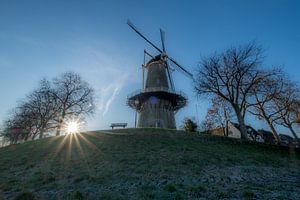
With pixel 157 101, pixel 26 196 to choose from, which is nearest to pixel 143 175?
pixel 26 196

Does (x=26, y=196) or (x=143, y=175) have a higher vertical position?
(x=143, y=175)

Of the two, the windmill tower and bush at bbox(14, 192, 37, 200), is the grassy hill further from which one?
the windmill tower

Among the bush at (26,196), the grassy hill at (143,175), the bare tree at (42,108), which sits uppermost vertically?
the bare tree at (42,108)

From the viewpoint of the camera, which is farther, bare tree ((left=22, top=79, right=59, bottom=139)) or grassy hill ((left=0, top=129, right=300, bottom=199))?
bare tree ((left=22, top=79, right=59, bottom=139))

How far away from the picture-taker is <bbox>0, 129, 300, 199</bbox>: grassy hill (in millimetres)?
6961

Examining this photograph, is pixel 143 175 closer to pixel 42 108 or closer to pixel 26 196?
pixel 26 196

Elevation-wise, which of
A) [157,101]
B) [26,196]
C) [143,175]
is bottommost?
[26,196]

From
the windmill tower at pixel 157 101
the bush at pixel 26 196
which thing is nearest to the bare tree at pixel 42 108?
the windmill tower at pixel 157 101

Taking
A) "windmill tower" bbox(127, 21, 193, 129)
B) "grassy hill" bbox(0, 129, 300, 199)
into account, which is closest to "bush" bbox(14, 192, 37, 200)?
"grassy hill" bbox(0, 129, 300, 199)

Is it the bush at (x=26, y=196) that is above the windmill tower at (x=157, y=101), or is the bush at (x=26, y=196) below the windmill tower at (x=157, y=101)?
below

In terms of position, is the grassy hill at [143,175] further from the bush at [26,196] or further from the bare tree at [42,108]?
the bare tree at [42,108]

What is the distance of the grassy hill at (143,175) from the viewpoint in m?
6.96

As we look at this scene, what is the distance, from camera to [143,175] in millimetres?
8953

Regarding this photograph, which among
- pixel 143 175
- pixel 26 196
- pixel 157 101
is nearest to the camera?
pixel 26 196
